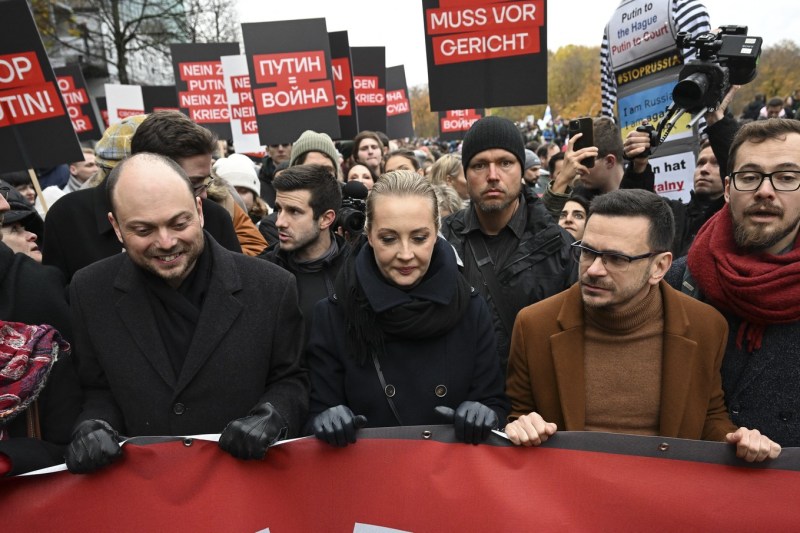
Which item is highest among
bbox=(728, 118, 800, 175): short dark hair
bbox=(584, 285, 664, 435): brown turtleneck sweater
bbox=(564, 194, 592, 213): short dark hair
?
bbox=(728, 118, 800, 175): short dark hair

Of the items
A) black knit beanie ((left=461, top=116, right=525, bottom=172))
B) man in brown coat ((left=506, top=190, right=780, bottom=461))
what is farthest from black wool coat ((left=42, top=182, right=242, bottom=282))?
man in brown coat ((left=506, top=190, right=780, bottom=461))

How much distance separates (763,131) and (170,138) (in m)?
2.59

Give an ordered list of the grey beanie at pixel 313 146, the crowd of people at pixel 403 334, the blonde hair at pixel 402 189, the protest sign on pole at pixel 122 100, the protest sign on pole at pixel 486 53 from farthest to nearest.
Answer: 1. the protest sign on pole at pixel 122 100
2. the grey beanie at pixel 313 146
3. the protest sign on pole at pixel 486 53
4. the blonde hair at pixel 402 189
5. the crowd of people at pixel 403 334

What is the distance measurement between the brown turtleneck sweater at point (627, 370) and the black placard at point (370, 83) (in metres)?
8.04

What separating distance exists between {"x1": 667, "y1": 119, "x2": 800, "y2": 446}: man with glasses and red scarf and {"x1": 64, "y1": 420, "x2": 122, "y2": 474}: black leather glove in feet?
7.17

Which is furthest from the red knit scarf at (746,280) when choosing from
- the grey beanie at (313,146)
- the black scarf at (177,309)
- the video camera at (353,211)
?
the grey beanie at (313,146)

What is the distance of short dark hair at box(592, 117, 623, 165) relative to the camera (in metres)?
4.12

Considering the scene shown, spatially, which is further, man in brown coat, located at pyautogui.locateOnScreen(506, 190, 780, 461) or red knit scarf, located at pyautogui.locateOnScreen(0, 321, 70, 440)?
man in brown coat, located at pyautogui.locateOnScreen(506, 190, 780, 461)

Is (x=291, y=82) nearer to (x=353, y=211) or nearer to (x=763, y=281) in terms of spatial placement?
(x=353, y=211)

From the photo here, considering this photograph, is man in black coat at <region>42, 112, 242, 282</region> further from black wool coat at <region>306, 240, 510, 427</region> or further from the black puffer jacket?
the black puffer jacket

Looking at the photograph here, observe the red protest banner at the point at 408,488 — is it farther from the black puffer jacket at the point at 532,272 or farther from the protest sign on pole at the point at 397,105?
the protest sign on pole at the point at 397,105

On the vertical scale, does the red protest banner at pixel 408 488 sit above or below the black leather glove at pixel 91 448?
below

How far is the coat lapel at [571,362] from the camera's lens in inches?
94.6

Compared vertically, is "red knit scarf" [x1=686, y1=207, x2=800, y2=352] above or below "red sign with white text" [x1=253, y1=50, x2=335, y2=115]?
below
